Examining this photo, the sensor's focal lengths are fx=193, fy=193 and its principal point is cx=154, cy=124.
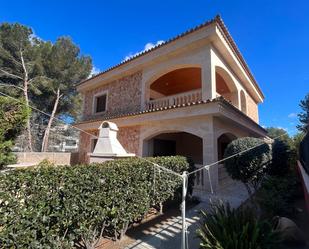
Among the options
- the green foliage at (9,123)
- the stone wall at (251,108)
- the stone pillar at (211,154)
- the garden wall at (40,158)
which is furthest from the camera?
the garden wall at (40,158)

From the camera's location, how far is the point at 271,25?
32.9 feet

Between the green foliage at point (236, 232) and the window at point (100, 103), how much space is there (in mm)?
13756

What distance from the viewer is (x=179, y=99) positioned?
10859 mm

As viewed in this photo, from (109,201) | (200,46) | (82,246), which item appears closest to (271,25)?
(200,46)

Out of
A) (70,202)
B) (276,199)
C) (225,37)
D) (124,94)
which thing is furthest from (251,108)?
(70,202)

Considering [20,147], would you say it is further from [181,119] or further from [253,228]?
[253,228]

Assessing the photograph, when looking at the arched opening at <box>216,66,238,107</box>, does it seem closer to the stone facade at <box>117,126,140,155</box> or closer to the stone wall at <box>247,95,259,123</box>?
the stone wall at <box>247,95,259,123</box>

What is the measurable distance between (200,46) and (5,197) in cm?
990

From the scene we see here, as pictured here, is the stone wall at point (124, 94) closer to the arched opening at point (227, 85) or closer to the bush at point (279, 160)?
the arched opening at point (227, 85)

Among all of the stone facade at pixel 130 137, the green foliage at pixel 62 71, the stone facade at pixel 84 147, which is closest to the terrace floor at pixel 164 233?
the stone facade at pixel 130 137

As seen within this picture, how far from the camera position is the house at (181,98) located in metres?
9.13

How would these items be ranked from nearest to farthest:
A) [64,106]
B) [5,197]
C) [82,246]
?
[5,197] → [82,246] → [64,106]

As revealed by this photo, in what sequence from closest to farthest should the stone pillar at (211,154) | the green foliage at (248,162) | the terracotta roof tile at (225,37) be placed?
the green foliage at (248,162), the stone pillar at (211,154), the terracotta roof tile at (225,37)

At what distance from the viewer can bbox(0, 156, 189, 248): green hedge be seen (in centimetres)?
292
